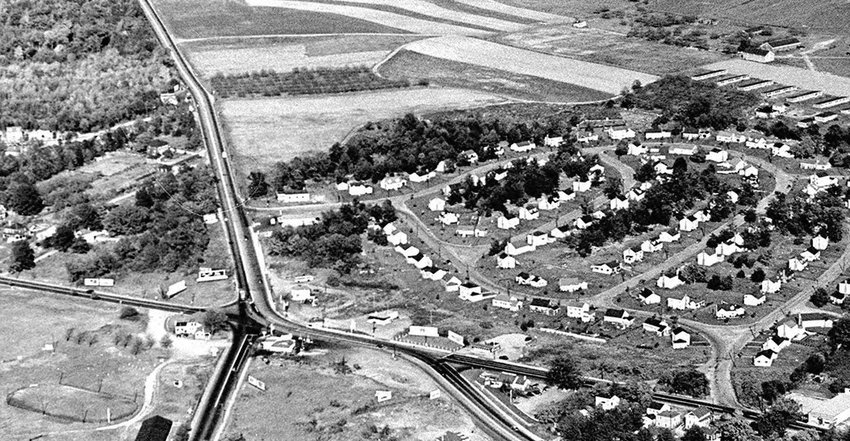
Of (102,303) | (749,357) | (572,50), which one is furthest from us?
(572,50)

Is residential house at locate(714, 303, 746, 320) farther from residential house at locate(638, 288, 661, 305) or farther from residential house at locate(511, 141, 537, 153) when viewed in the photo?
residential house at locate(511, 141, 537, 153)

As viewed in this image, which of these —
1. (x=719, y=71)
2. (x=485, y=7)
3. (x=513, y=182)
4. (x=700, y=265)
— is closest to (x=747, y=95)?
(x=719, y=71)

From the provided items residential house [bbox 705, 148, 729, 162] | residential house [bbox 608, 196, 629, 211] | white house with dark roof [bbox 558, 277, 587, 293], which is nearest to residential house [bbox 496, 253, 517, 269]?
white house with dark roof [bbox 558, 277, 587, 293]

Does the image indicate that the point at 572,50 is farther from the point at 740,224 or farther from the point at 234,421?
the point at 234,421

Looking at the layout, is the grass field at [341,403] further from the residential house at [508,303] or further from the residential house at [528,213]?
the residential house at [528,213]

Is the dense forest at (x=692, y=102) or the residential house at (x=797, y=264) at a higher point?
the residential house at (x=797, y=264)

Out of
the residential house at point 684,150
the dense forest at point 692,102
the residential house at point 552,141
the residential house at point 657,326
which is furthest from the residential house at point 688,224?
the dense forest at point 692,102

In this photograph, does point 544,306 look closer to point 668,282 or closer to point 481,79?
point 668,282
